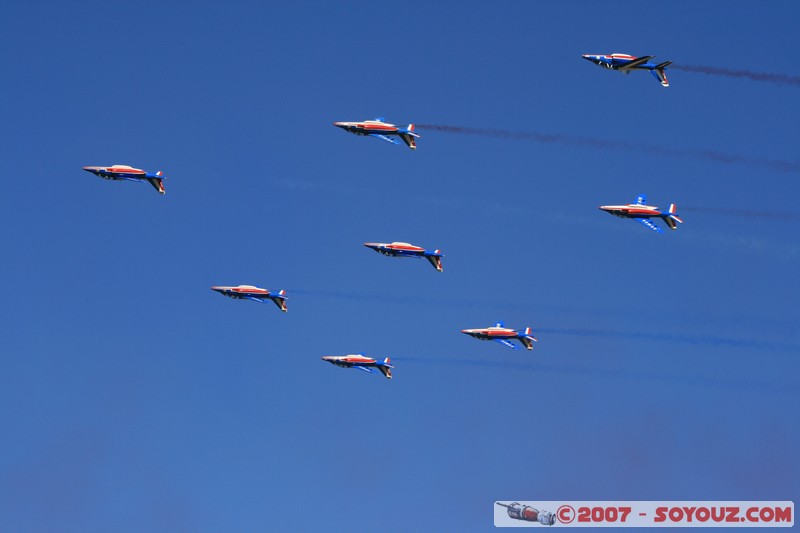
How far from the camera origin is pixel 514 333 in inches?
7520

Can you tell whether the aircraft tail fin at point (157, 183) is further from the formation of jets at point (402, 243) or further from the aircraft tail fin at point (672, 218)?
the aircraft tail fin at point (672, 218)

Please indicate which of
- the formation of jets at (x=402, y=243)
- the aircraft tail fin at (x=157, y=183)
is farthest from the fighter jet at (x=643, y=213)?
the aircraft tail fin at (x=157, y=183)

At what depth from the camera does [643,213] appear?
594ft

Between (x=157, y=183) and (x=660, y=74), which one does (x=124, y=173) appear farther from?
(x=660, y=74)

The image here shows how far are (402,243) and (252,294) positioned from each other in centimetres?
1876

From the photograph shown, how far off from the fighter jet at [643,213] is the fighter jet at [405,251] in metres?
18.9

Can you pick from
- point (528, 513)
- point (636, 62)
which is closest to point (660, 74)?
point (636, 62)

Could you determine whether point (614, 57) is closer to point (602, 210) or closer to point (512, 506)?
point (602, 210)

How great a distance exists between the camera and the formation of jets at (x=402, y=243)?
174375mm

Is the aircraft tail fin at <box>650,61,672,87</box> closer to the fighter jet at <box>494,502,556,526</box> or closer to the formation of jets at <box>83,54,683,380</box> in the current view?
the formation of jets at <box>83,54,683,380</box>

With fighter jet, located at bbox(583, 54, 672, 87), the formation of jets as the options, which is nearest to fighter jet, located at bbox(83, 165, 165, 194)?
the formation of jets

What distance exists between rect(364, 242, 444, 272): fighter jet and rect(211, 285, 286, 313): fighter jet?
1325 cm

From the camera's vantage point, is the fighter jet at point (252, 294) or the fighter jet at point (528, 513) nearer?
the fighter jet at point (528, 513)

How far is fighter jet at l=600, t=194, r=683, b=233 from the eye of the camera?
180 m
